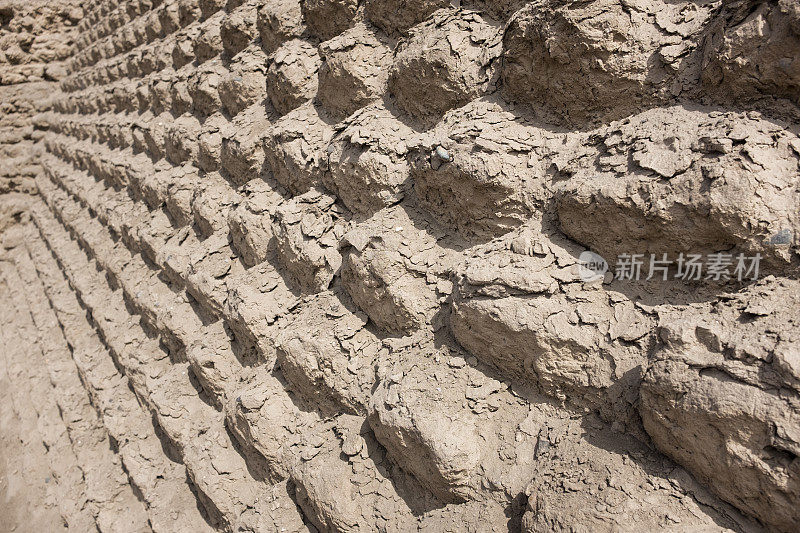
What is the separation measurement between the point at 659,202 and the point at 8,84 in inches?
265

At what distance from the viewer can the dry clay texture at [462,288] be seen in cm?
95

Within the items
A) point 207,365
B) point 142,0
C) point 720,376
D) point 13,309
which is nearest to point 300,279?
point 207,365

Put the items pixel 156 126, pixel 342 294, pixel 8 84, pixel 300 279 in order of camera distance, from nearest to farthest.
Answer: pixel 342 294 → pixel 300 279 → pixel 156 126 → pixel 8 84

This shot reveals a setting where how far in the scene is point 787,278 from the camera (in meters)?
0.94

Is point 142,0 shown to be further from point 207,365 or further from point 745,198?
point 745,198

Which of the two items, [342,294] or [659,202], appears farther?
[342,294]

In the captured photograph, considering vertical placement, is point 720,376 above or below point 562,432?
above

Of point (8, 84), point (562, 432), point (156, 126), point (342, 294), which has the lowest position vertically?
point (562, 432)

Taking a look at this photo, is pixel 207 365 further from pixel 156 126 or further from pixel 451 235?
pixel 156 126

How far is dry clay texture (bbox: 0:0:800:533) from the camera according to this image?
95 cm

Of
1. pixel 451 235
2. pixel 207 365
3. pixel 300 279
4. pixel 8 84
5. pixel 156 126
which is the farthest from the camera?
pixel 8 84

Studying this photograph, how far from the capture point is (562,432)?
44.6 inches

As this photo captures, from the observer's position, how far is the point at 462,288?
4.15 ft

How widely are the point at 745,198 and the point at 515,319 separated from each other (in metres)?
0.51
